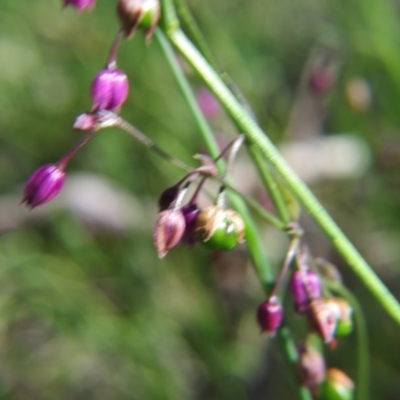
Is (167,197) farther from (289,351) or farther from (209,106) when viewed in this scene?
(209,106)

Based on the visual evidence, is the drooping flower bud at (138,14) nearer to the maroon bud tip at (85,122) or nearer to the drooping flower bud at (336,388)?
the maroon bud tip at (85,122)

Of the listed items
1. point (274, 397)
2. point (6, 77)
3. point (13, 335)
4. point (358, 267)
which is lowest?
point (274, 397)

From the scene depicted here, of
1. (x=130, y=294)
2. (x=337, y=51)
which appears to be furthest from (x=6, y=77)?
(x=337, y=51)

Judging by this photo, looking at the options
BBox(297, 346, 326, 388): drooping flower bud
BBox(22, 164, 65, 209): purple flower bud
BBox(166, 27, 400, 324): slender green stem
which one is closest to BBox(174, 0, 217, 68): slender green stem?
BBox(166, 27, 400, 324): slender green stem

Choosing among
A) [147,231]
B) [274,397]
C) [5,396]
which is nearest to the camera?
[5,396]

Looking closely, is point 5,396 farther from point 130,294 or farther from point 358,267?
point 358,267

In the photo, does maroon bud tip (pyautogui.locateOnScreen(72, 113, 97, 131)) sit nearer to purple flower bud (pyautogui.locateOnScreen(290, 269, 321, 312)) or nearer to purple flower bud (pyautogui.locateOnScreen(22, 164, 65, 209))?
purple flower bud (pyautogui.locateOnScreen(22, 164, 65, 209))

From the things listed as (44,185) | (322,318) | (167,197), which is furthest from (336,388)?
(44,185)
